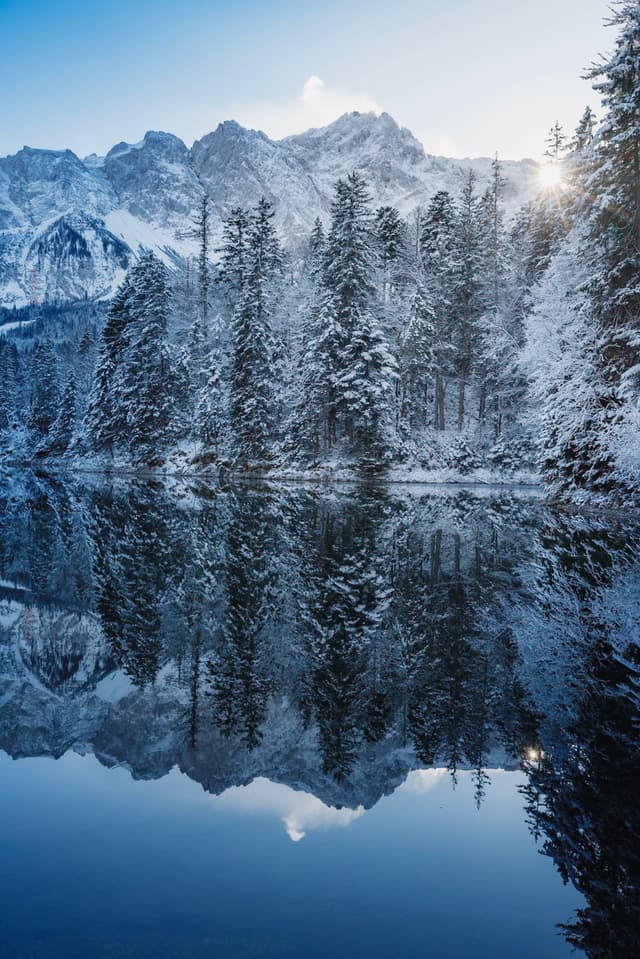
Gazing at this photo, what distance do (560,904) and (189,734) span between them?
9.22 ft

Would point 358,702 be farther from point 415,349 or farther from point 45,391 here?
point 45,391

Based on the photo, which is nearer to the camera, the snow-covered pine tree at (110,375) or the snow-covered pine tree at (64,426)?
the snow-covered pine tree at (110,375)

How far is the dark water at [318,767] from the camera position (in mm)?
2639

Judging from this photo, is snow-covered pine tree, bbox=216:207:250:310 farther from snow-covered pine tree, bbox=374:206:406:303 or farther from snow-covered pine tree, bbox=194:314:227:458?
snow-covered pine tree, bbox=374:206:406:303

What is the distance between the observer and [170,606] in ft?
27.1

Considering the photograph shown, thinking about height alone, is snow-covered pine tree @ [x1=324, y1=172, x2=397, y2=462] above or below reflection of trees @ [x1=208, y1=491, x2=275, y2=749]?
above

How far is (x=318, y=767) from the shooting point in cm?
409

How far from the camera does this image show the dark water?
264cm

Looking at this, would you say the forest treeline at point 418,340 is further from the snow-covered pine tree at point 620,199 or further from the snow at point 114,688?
the snow at point 114,688

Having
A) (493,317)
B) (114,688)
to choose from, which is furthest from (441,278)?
(114,688)

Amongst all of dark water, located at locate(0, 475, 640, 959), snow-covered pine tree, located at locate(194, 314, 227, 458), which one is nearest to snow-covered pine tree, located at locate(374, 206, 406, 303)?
snow-covered pine tree, located at locate(194, 314, 227, 458)

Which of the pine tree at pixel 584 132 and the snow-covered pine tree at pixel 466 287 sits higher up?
the snow-covered pine tree at pixel 466 287

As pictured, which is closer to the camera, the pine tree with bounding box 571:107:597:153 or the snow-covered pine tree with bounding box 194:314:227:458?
the pine tree with bounding box 571:107:597:153

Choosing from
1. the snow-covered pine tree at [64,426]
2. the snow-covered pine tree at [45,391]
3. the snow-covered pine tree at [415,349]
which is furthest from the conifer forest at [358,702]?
the snow-covered pine tree at [45,391]
